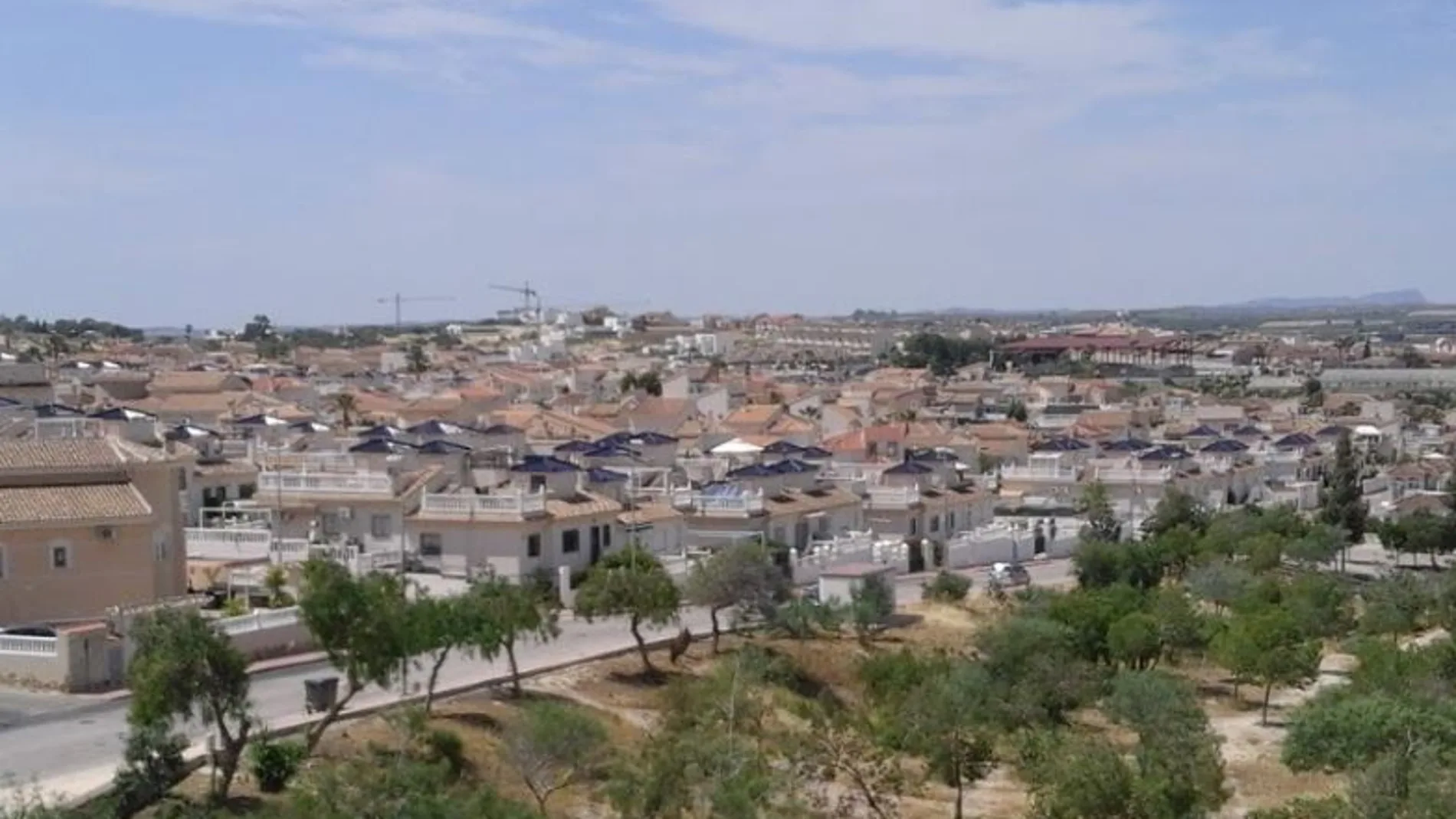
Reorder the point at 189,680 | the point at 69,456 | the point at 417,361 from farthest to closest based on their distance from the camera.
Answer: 1. the point at 417,361
2. the point at 69,456
3. the point at 189,680

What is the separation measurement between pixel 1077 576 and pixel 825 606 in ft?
39.1

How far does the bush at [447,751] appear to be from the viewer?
26359 mm

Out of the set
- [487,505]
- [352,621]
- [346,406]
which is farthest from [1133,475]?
[352,621]

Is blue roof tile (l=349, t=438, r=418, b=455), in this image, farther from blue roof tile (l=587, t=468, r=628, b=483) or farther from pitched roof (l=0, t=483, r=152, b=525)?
pitched roof (l=0, t=483, r=152, b=525)

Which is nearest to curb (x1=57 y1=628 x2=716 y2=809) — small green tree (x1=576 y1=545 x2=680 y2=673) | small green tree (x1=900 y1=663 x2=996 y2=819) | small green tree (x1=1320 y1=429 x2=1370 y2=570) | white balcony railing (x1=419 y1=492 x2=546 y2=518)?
small green tree (x1=576 y1=545 x2=680 y2=673)

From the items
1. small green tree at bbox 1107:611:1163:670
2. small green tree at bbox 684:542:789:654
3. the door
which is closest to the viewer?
the door

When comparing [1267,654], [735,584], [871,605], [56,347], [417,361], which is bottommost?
[1267,654]

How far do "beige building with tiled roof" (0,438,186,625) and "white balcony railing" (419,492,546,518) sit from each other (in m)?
7.30

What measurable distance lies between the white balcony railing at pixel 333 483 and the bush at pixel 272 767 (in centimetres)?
1807

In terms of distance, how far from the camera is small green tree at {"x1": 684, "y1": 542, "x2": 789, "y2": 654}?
1491 inches

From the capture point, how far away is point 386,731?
27.6 m

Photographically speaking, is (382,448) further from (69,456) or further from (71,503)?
(71,503)

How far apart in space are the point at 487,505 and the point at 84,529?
10263 millimetres

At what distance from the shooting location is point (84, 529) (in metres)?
32.5
